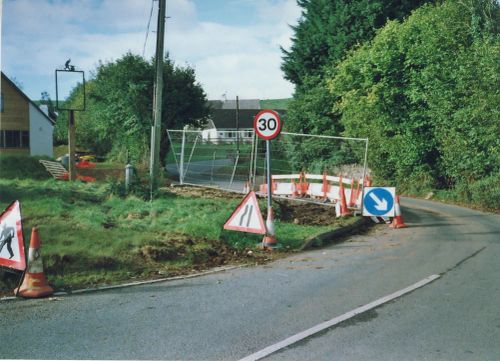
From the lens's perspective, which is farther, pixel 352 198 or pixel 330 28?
pixel 330 28

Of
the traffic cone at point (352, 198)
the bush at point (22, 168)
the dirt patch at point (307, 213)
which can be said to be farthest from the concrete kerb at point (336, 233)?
the bush at point (22, 168)

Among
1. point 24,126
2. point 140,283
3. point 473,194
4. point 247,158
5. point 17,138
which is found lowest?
point 140,283

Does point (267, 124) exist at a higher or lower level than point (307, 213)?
higher

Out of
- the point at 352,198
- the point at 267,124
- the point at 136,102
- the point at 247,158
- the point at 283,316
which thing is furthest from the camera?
the point at 136,102

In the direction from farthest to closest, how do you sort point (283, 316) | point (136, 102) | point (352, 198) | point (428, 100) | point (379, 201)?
point (136, 102) → point (428, 100) → point (352, 198) → point (379, 201) → point (283, 316)

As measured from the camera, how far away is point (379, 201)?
12.8m

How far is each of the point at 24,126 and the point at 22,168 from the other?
15.6 metres

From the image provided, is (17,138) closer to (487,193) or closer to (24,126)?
(24,126)

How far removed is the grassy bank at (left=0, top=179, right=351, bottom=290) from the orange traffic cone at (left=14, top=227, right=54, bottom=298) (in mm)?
405

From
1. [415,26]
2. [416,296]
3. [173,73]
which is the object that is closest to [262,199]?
[416,296]

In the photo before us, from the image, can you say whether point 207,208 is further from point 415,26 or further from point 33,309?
point 415,26

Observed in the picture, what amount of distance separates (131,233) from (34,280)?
332 cm

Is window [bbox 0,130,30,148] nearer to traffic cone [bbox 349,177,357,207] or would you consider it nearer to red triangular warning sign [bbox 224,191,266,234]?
traffic cone [bbox 349,177,357,207]

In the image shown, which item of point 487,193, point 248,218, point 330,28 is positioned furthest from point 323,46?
point 248,218
